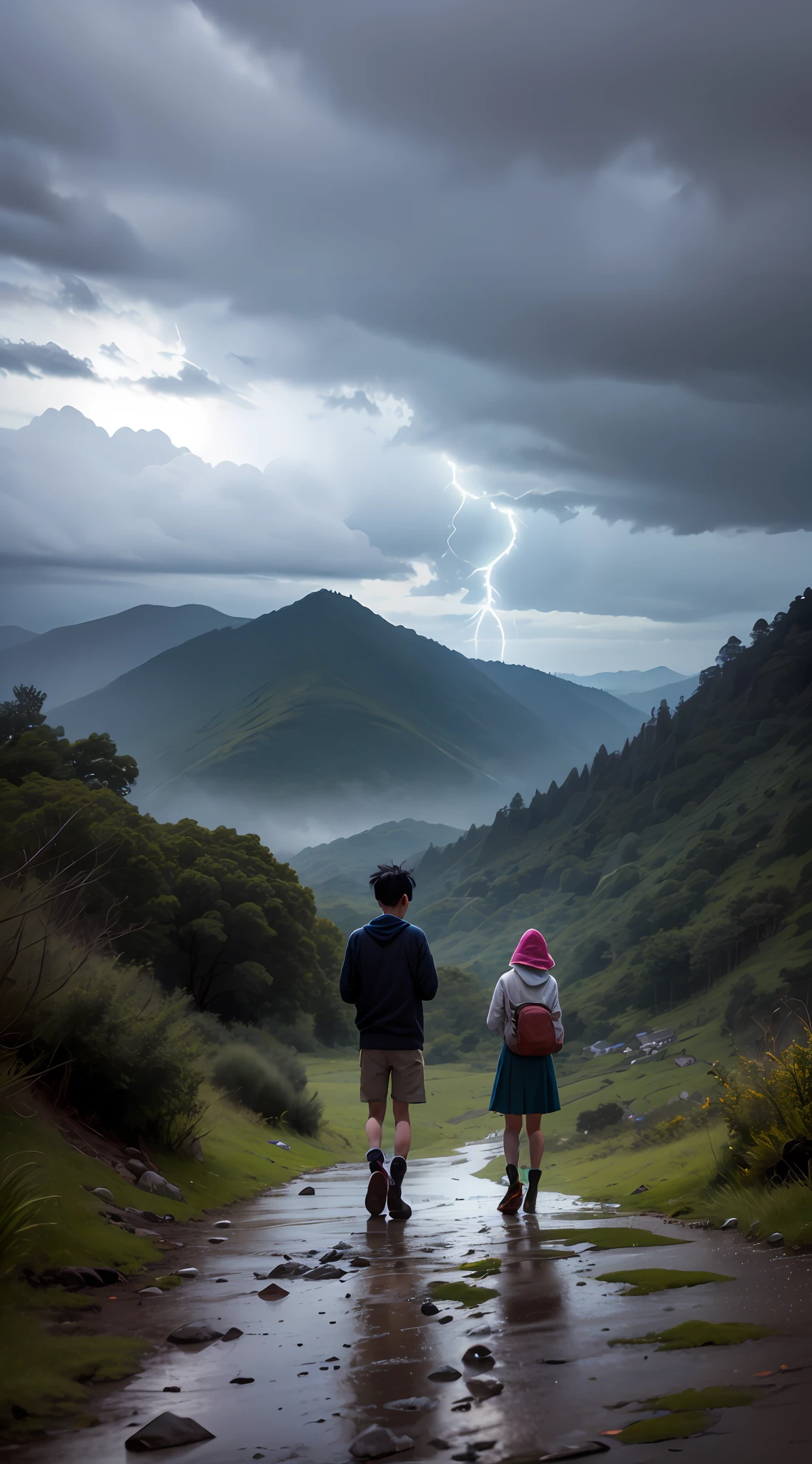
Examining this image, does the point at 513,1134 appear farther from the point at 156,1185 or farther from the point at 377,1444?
the point at 377,1444

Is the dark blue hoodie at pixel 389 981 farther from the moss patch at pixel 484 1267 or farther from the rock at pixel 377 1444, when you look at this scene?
the rock at pixel 377 1444

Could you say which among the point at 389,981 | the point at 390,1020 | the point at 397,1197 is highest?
the point at 389,981

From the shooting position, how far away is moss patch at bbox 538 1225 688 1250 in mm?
7301

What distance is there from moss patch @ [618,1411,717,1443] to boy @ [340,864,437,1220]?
5.96 meters

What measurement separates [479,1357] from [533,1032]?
5.80m

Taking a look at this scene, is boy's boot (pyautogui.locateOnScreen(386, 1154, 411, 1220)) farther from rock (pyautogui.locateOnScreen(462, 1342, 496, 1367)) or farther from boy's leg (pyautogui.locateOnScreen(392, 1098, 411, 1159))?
rock (pyautogui.locateOnScreen(462, 1342, 496, 1367))

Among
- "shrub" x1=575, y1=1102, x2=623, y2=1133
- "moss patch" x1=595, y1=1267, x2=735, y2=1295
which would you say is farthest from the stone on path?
"shrub" x1=575, y1=1102, x2=623, y2=1133

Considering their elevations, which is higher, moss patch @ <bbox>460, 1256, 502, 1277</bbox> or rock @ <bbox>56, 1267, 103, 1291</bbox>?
rock @ <bbox>56, 1267, 103, 1291</bbox>

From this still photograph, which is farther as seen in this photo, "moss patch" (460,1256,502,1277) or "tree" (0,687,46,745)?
"tree" (0,687,46,745)

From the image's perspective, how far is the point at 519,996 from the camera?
10.5m

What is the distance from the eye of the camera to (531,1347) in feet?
15.3

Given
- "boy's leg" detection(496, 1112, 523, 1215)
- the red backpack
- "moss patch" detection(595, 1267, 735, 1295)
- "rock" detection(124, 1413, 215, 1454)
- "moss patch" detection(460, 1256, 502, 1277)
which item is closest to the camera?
"rock" detection(124, 1413, 215, 1454)

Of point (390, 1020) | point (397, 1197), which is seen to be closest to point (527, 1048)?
point (390, 1020)

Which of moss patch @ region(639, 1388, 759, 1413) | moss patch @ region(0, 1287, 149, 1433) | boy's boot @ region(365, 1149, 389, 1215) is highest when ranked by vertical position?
moss patch @ region(639, 1388, 759, 1413)
